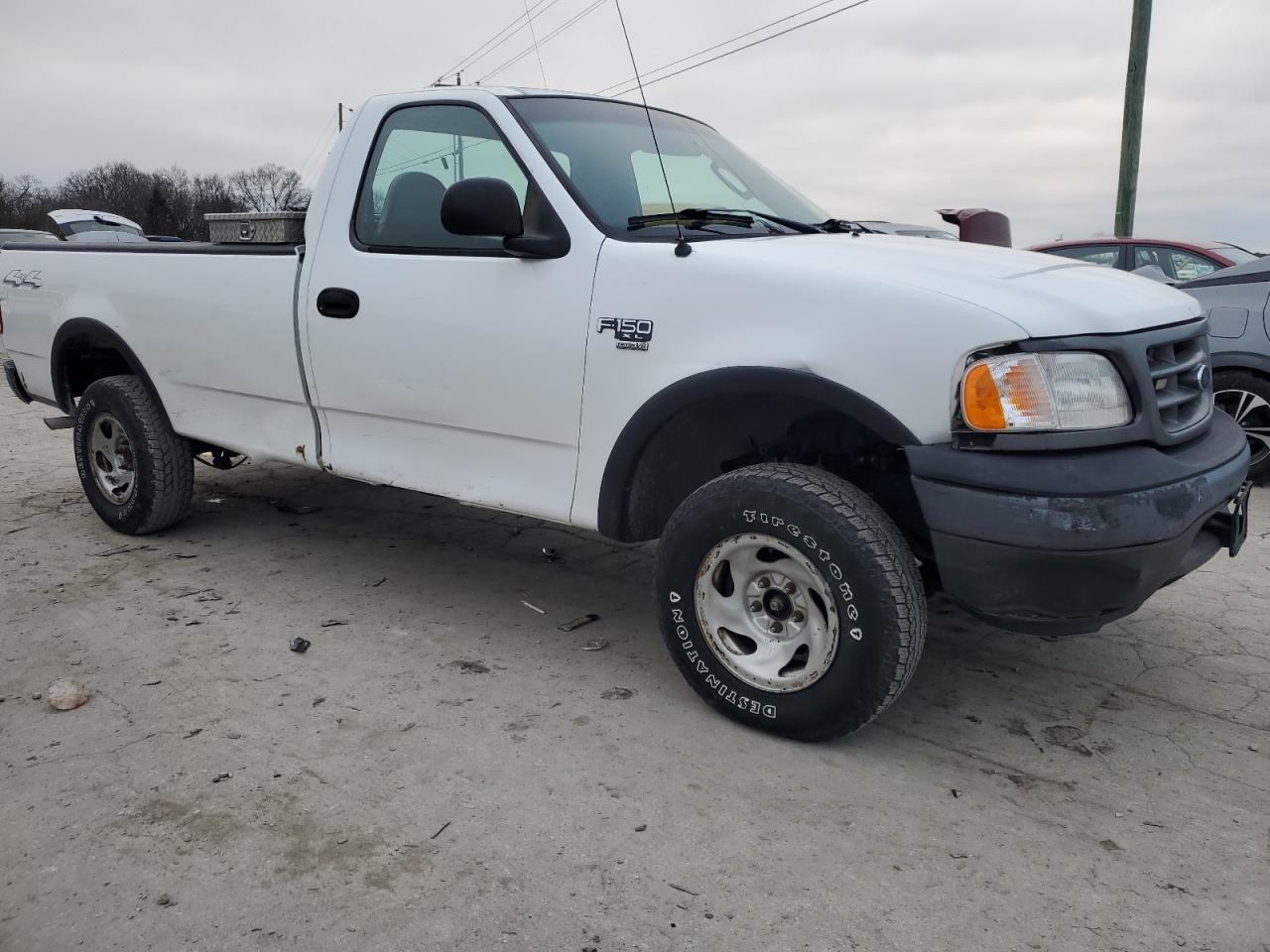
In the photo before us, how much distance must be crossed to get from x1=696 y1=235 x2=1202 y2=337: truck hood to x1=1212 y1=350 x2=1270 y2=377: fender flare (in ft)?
11.0

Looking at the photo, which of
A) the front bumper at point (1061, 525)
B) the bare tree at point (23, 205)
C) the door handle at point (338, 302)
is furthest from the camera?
the bare tree at point (23, 205)

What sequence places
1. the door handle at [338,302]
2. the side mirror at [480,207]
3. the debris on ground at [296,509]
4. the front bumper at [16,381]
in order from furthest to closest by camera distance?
the debris on ground at [296,509], the front bumper at [16,381], the door handle at [338,302], the side mirror at [480,207]

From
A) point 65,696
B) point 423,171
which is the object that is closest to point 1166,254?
point 423,171

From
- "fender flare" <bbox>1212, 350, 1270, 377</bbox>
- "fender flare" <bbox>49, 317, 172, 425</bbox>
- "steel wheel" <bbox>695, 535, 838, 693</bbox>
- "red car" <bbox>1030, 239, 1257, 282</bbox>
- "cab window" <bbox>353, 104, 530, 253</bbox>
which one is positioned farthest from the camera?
"red car" <bbox>1030, 239, 1257, 282</bbox>

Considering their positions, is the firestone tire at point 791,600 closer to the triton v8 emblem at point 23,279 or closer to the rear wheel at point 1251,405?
the triton v8 emblem at point 23,279

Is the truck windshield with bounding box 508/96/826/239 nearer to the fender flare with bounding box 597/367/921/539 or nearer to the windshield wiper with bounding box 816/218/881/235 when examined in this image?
the windshield wiper with bounding box 816/218/881/235

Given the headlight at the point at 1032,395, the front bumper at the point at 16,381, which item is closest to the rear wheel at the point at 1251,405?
the headlight at the point at 1032,395

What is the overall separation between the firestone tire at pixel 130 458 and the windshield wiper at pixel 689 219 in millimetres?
2853

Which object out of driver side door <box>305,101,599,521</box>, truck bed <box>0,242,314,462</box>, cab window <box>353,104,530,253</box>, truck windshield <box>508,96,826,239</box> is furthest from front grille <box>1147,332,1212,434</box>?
truck bed <box>0,242,314,462</box>

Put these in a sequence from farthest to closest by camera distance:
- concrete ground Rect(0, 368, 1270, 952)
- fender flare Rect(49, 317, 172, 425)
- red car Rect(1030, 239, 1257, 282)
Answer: red car Rect(1030, 239, 1257, 282) < fender flare Rect(49, 317, 172, 425) < concrete ground Rect(0, 368, 1270, 952)

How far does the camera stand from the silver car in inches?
243

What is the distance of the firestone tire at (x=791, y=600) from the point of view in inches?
112

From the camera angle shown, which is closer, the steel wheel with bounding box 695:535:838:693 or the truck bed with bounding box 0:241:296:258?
the steel wheel with bounding box 695:535:838:693

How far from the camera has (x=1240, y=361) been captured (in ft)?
20.3
